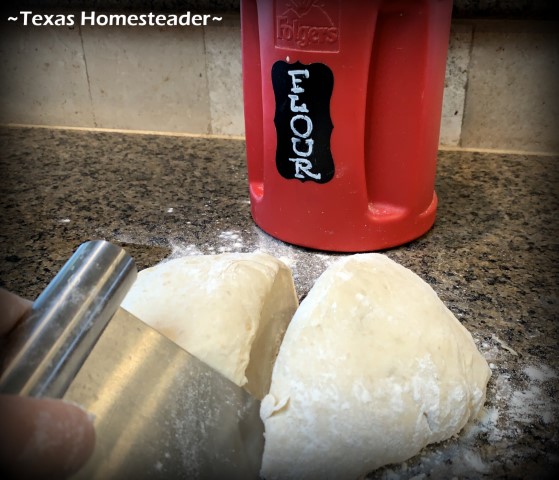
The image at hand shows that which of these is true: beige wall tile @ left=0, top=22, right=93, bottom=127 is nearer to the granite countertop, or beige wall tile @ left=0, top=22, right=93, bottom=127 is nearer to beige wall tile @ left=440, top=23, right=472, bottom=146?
the granite countertop

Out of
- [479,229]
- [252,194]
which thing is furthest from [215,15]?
[479,229]

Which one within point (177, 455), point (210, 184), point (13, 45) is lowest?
point (210, 184)

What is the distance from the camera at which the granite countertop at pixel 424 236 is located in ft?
2.03

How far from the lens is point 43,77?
147cm

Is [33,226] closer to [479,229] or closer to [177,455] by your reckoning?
[177,455]

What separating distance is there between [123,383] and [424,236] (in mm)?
647

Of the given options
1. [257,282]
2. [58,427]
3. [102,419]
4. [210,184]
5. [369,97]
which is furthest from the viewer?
[210,184]

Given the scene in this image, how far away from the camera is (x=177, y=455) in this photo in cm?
50

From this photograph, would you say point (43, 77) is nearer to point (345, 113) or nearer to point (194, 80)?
point (194, 80)

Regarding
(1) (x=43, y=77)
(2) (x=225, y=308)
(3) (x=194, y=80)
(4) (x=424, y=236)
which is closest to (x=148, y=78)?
(3) (x=194, y=80)

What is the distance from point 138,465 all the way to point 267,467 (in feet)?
0.43

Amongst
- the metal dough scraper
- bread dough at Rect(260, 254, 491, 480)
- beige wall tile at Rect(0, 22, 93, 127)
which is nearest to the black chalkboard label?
bread dough at Rect(260, 254, 491, 480)

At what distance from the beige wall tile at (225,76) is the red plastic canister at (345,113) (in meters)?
0.40

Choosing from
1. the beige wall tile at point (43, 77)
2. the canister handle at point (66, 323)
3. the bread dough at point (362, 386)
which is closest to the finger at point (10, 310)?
the canister handle at point (66, 323)
